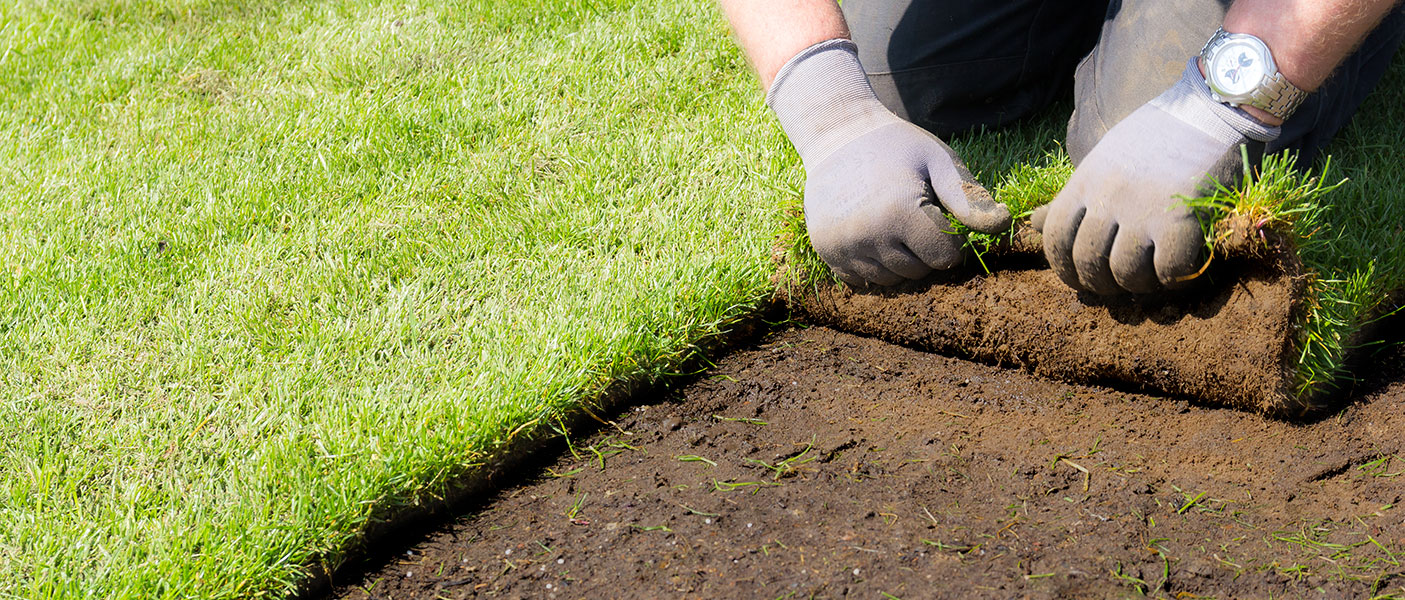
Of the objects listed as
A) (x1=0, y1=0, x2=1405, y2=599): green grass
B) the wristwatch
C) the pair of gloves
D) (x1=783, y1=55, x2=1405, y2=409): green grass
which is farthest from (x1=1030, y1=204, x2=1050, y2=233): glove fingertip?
the wristwatch

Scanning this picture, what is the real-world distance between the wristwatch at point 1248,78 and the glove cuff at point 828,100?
0.66 metres

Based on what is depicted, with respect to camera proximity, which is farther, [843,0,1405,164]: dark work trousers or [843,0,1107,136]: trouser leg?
[843,0,1107,136]: trouser leg

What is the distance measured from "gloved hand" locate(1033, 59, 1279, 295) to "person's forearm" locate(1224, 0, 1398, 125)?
94mm

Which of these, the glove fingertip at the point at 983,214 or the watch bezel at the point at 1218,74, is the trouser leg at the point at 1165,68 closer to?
the watch bezel at the point at 1218,74

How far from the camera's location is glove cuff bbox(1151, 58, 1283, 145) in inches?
76.5

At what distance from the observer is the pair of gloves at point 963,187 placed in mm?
1914

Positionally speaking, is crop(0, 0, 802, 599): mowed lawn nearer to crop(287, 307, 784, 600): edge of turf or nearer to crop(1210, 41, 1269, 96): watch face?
crop(287, 307, 784, 600): edge of turf

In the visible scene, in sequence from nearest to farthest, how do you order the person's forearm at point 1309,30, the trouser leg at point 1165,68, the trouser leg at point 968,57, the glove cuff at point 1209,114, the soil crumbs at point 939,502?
the soil crumbs at point 939,502 < the person's forearm at point 1309,30 < the glove cuff at point 1209,114 < the trouser leg at point 1165,68 < the trouser leg at point 968,57

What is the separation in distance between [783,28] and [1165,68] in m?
0.92

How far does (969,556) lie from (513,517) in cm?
86

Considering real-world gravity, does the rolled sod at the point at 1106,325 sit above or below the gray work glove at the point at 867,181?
below

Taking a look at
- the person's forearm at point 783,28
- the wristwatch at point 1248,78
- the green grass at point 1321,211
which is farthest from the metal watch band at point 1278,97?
the person's forearm at point 783,28

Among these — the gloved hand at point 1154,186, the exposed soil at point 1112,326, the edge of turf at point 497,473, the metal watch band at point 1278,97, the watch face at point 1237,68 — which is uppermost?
the watch face at point 1237,68

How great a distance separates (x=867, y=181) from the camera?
7.12 ft
